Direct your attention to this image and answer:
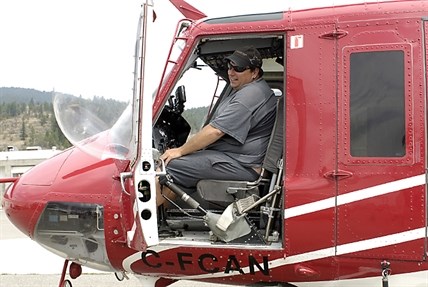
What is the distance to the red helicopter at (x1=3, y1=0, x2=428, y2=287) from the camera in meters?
3.81

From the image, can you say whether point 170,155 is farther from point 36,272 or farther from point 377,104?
point 36,272

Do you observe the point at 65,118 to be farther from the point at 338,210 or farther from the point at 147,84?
the point at 338,210

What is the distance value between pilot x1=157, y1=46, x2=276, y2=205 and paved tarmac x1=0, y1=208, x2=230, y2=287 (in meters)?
2.40

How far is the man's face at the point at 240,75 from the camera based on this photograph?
4.58m

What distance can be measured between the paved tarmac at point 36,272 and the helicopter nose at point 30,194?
2084mm

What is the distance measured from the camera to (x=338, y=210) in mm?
3885

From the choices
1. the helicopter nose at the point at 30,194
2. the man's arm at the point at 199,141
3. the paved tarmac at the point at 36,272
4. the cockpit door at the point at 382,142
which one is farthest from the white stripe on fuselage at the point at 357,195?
the paved tarmac at the point at 36,272

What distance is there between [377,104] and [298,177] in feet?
2.49

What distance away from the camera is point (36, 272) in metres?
7.64

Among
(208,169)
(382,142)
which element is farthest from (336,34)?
(208,169)

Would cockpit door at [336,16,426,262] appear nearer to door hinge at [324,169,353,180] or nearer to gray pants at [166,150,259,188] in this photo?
door hinge at [324,169,353,180]

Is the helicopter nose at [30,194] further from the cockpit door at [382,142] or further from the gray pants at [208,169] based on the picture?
the cockpit door at [382,142]

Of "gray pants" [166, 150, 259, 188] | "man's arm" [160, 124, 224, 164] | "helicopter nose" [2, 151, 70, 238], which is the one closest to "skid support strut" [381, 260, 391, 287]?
"gray pants" [166, 150, 259, 188]

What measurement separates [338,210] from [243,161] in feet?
3.05
